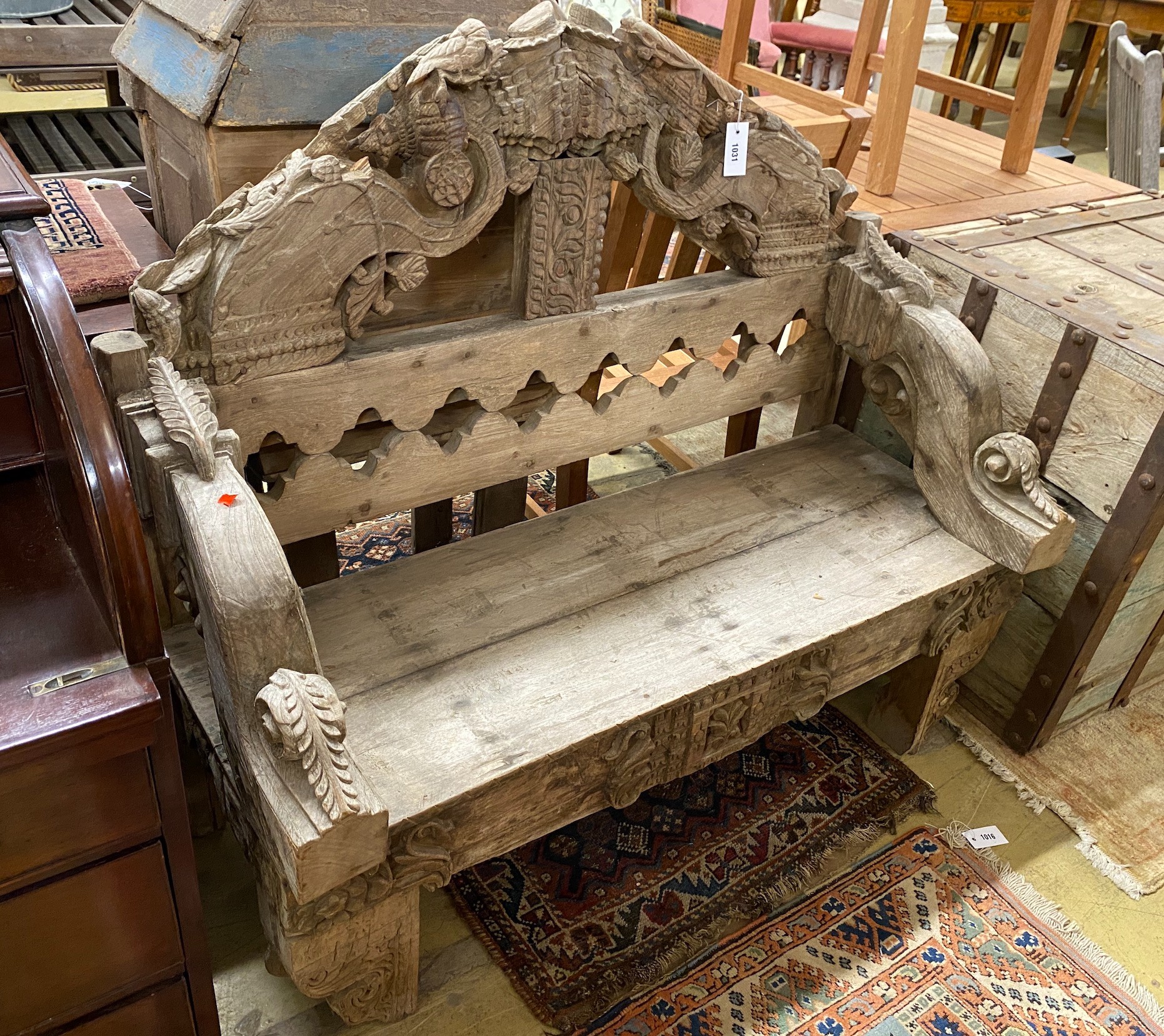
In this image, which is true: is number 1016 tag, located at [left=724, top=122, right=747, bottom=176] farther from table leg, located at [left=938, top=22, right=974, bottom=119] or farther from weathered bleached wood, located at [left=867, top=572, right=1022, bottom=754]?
table leg, located at [left=938, top=22, right=974, bottom=119]

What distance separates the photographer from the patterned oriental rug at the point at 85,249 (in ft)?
5.71

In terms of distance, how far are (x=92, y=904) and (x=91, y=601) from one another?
1.22 ft

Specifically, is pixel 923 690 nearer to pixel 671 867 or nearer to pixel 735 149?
pixel 671 867

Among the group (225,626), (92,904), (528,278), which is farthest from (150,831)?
(528,278)

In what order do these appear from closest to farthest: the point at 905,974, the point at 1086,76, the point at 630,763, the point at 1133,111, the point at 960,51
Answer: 1. the point at 630,763
2. the point at 905,974
3. the point at 1133,111
4. the point at 960,51
5. the point at 1086,76

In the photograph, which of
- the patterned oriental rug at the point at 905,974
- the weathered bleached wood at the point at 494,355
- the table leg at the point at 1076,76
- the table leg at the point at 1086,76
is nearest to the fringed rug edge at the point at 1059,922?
the patterned oriental rug at the point at 905,974

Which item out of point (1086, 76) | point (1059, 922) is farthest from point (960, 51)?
point (1059, 922)

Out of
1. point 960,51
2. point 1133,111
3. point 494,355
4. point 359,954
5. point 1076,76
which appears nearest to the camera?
point 359,954

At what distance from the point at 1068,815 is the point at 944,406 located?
3.26 feet

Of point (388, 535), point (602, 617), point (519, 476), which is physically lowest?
point (388, 535)

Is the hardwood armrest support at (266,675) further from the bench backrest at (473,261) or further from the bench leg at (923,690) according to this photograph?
the bench leg at (923,690)

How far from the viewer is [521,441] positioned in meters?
1.93

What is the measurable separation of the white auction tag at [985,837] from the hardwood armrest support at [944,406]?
632 mm

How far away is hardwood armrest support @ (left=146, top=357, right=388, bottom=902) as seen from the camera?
127cm
